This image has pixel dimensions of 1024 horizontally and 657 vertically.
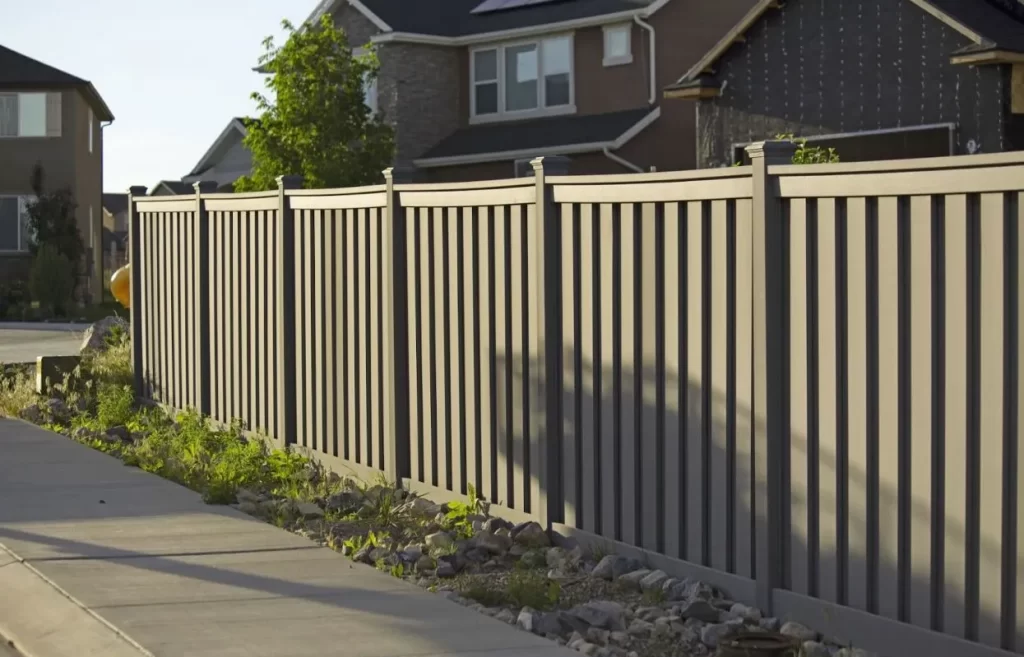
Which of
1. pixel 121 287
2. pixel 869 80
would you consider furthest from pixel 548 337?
pixel 869 80

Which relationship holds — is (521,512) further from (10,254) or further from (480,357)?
(10,254)

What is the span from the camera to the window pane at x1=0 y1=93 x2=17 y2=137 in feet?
142

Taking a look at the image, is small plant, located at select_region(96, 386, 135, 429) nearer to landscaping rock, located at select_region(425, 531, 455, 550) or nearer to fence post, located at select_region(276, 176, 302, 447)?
fence post, located at select_region(276, 176, 302, 447)

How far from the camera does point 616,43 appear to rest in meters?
33.0

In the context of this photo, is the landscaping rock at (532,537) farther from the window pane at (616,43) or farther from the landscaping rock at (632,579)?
the window pane at (616,43)

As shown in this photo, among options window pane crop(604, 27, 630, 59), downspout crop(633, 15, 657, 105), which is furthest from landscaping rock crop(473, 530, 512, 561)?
window pane crop(604, 27, 630, 59)

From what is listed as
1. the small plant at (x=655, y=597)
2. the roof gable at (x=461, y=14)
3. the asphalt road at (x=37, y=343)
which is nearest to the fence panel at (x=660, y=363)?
the small plant at (x=655, y=597)

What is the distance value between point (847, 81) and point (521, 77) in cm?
1265

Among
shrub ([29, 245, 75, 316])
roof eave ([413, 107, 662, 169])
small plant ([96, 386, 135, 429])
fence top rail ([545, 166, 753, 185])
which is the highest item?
roof eave ([413, 107, 662, 169])

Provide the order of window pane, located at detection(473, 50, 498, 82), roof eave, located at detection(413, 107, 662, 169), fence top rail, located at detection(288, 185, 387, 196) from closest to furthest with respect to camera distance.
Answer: fence top rail, located at detection(288, 185, 387, 196)
roof eave, located at detection(413, 107, 662, 169)
window pane, located at detection(473, 50, 498, 82)

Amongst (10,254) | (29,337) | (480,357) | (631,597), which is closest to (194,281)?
(480,357)

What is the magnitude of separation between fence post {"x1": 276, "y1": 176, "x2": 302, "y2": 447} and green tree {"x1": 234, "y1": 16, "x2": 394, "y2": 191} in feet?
56.7

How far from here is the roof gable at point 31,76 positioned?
4338 cm

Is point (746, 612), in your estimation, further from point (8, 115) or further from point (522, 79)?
point (8, 115)
